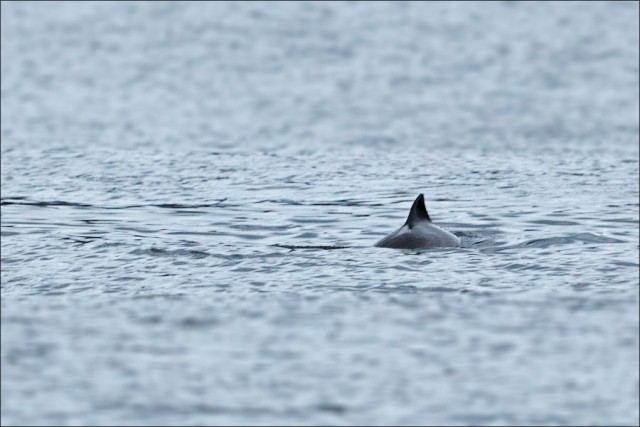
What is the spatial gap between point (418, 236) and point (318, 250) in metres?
1.14

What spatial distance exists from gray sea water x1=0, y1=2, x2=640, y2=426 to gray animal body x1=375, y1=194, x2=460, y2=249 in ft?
0.88

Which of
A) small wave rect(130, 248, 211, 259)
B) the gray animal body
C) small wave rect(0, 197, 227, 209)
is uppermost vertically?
small wave rect(0, 197, 227, 209)

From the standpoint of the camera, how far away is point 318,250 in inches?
689

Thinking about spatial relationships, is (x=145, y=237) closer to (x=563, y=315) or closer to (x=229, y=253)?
(x=229, y=253)

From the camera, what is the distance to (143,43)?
54312 mm

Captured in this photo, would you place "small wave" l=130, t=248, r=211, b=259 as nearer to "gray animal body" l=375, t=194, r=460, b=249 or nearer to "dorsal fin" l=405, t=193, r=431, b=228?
"gray animal body" l=375, t=194, r=460, b=249

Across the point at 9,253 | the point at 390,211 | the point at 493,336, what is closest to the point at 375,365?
the point at 493,336

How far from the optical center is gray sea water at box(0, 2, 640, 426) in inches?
451

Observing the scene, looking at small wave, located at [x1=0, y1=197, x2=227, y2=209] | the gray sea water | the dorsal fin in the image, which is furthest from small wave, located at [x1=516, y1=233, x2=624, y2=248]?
small wave, located at [x1=0, y1=197, x2=227, y2=209]

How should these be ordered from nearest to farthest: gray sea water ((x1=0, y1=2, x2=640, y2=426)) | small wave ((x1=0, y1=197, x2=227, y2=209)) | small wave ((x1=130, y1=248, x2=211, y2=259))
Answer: gray sea water ((x1=0, y1=2, x2=640, y2=426))
small wave ((x1=130, y1=248, x2=211, y2=259))
small wave ((x1=0, y1=197, x2=227, y2=209))

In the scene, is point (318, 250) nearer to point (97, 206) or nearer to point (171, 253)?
point (171, 253)

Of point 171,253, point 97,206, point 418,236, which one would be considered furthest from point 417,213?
point 97,206

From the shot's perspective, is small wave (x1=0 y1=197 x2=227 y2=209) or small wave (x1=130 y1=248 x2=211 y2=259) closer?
small wave (x1=130 y1=248 x2=211 y2=259)

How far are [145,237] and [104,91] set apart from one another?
80.3 ft
